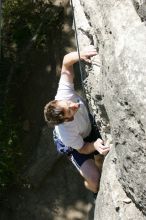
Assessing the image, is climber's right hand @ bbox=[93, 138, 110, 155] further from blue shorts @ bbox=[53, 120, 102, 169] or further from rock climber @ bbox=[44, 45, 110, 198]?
blue shorts @ bbox=[53, 120, 102, 169]

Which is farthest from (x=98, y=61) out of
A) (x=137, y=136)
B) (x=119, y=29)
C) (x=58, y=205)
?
(x=58, y=205)

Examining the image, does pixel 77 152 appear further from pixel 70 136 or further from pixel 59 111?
pixel 59 111

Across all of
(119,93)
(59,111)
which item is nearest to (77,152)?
(59,111)

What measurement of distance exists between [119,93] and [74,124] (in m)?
0.89

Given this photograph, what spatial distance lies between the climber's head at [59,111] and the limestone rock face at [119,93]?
0.24 metres

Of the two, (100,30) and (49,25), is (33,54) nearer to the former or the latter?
(49,25)

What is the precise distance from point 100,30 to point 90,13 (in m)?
0.31

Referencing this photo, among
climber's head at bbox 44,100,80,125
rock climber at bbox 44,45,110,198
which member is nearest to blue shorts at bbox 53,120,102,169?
rock climber at bbox 44,45,110,198

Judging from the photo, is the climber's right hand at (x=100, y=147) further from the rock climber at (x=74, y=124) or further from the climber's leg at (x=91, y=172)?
the climber's leg at (x=91, y=172)

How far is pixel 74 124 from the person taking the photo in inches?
167

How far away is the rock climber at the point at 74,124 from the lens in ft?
13.3

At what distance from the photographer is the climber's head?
4000 millimetres

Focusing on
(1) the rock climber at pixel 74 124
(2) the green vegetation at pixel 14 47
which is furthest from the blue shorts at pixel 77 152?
(2) the green vegetation at pixel 14 47

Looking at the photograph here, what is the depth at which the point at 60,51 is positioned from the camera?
6.70m
